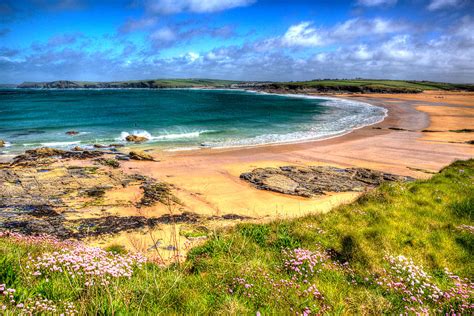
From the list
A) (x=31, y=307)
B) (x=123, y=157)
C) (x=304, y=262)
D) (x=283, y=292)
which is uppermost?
(x=31, y=307)

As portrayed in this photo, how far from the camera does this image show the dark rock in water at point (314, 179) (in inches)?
588

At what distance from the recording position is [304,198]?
45.4 ft

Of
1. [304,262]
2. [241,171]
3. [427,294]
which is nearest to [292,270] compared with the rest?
[304,262]

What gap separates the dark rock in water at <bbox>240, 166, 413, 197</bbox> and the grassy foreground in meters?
6.21

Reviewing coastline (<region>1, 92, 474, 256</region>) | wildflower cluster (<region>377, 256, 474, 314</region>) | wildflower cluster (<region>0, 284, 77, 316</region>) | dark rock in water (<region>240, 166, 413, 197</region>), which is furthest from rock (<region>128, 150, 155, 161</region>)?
wildflower cluster (<region>377, 256, 474, 314</region>)

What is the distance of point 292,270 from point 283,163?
16.1 m

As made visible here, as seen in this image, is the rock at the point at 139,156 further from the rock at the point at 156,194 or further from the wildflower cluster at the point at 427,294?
the wildflower cluster at the point at 427,294

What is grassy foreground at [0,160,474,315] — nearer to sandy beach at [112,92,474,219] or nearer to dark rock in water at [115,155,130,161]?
sandy beach at [112,92,474,219]

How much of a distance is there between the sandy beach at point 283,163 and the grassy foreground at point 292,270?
2.24 metres

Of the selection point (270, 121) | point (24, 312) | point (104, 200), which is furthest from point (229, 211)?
point (270, 121)

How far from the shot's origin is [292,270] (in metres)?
5.21

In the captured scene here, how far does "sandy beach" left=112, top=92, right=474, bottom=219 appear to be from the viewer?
42.5 ft

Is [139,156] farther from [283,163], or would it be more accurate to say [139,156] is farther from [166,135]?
[166,135]

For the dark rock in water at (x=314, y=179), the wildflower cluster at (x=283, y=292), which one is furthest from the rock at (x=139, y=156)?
the wildflower cluster at (x=283, y=292)
